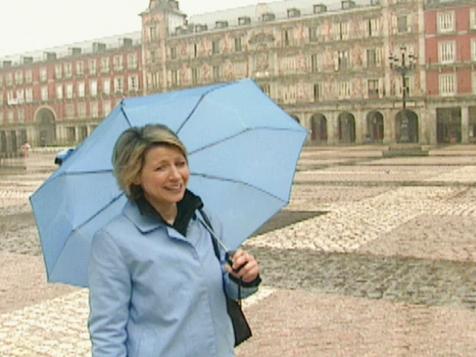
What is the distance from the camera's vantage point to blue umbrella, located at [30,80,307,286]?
298cm

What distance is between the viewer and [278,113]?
3670 mm

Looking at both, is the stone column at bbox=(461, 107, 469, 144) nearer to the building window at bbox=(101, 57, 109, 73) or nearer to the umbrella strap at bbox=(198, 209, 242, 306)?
the building window at bbox=(101, 57, 109, 73)

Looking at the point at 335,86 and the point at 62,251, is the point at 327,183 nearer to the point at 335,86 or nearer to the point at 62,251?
the point at 62,251

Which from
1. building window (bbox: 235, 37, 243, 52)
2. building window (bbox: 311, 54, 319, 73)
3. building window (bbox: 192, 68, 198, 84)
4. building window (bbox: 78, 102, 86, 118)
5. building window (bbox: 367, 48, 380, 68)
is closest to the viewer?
building window (bbox: 367, 48, 380, 68)

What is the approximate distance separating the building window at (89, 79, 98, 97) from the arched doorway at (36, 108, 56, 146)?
269 inches

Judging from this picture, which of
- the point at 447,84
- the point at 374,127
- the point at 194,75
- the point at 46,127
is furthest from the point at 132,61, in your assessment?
the point at 447,84

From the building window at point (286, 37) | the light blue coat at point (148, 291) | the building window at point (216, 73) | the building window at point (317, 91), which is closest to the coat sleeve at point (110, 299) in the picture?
the light blue coat at point (148, 291)

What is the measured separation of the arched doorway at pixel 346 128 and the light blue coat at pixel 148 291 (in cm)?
5563

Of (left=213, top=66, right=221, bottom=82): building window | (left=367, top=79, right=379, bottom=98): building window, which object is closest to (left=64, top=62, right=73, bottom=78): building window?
(left=213, top=66, right=221, bottom=82): building window

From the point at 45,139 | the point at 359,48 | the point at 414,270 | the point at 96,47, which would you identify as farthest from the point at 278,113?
the point at 45,139

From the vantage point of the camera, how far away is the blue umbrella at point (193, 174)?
117 inches

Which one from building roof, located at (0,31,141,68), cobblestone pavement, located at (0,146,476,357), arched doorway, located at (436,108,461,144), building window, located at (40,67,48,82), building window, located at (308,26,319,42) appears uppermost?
building roof, located at (0,31,141,68)

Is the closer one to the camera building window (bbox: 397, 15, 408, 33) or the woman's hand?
the woman's hand

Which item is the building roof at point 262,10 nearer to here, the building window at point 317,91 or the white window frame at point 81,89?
the building window at point 317,91
